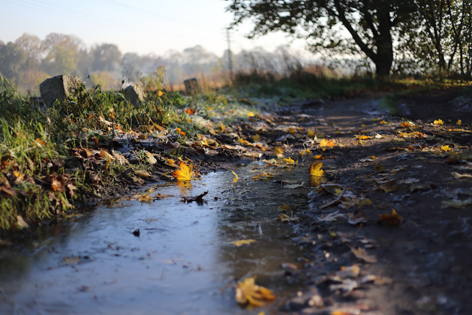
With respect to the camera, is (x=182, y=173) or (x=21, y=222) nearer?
(x=21, y=222)

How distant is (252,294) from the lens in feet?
5.43

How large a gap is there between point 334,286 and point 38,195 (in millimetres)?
2202

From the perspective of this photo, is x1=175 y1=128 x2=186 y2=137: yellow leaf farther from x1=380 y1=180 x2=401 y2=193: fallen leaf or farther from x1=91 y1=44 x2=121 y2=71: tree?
x1=91 y1=44 x2=121 y2=71: tree

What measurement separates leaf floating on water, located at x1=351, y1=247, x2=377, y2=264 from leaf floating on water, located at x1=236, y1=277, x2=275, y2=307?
55 cm

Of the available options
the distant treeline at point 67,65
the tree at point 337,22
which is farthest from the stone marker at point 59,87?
the tree at point 337,22

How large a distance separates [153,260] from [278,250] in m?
0.72

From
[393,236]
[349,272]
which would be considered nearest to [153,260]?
[349,272]

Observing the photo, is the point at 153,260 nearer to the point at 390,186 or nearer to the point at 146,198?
the point at 146,198

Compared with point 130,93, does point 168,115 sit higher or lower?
lower

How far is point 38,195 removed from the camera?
2725 millimetres

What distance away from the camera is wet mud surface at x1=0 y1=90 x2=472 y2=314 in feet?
5.34

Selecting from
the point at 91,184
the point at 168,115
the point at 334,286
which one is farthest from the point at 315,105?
the point at 334,286

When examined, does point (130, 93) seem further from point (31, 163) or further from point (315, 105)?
point (315, 105)

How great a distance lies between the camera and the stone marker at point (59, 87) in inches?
181
